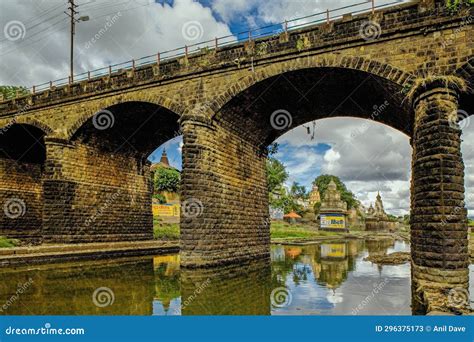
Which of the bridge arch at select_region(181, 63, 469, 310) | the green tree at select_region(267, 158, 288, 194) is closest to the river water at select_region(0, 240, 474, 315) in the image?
the bridge arch at select_region(181, 63, 469, 310)

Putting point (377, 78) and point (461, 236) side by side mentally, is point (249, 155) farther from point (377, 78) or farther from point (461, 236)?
point (461, 236)

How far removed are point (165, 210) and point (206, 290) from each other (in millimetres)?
31296

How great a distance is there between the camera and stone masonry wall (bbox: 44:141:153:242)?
19.2m

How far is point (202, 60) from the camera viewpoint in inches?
629

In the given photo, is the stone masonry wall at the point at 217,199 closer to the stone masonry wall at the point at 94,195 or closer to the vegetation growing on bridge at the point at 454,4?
the stone masonry wall at the point at 94,195

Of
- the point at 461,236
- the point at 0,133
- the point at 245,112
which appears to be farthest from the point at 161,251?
the point at 461,236

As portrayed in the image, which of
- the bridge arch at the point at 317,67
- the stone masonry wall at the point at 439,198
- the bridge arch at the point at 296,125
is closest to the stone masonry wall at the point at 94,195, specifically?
the bridge arch at the point at 296,125

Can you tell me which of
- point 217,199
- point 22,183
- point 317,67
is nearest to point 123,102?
point 217,199

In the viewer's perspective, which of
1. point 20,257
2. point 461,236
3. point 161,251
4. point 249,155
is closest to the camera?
point 461,236

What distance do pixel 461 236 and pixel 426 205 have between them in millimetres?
1024

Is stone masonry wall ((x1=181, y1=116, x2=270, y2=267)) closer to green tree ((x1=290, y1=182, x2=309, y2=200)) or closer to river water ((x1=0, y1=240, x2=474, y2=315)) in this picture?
river water ((x1=0, y1=240, x2=474, y2=315))

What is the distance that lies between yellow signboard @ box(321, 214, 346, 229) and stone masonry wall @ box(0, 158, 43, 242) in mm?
28491

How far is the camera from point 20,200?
83.5ft

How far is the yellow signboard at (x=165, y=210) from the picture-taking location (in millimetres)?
39875
